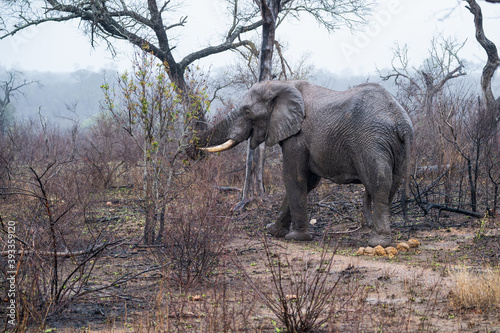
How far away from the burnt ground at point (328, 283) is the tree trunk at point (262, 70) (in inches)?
65.7

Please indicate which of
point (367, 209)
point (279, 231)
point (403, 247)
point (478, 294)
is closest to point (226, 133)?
point (279, 231)

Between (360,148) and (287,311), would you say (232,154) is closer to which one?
(360,148)

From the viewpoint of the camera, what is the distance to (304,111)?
24.4 ft

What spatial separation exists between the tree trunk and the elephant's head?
2544 mm

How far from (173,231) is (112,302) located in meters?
1.09

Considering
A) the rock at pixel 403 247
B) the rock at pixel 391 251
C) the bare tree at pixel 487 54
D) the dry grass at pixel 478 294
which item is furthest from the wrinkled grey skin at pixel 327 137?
the bare tree at pixel 487 54

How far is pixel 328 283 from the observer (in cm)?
506

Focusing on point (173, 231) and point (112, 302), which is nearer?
point (112, 302)

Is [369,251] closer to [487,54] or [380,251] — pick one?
[380,251]

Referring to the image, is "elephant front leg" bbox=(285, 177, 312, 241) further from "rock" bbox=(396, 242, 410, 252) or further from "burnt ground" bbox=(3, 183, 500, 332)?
"rock" bbox=(396, 242, 410, 252)

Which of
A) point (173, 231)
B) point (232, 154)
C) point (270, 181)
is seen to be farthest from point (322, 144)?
→ point (232, 154)

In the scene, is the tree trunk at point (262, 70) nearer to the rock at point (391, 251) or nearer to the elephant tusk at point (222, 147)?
the elephant tusk at point (222, 147)

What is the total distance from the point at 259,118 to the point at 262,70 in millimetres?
3138

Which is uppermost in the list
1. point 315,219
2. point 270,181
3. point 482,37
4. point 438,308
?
point 482,37
